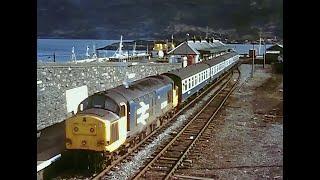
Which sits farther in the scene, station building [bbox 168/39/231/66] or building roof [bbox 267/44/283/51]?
station building [bbox 168/39/231/66]

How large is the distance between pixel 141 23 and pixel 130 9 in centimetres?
13

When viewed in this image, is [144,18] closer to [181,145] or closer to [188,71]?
[181,145]

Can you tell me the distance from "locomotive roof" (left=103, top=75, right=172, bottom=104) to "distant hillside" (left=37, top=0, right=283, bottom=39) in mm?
766

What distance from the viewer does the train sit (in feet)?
10.9

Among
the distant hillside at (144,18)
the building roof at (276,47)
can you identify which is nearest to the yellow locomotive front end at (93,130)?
the distant hillside at (144,18)

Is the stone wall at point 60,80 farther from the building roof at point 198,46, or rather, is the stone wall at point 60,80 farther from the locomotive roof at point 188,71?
the locomotive roof at point 188,71

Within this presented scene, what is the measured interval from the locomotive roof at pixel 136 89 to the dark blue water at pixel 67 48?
22.6 inches

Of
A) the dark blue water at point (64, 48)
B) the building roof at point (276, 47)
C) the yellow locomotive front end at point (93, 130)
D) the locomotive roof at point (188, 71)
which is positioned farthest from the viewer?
the locomotive roof at point (188, 71)

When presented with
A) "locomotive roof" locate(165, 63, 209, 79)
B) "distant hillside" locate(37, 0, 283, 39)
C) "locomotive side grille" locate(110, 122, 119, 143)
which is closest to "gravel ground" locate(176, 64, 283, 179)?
"distant hillside" locate(37, 0, 283, 39)

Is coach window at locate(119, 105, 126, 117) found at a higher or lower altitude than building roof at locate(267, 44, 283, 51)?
lower

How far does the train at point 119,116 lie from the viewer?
130 inches

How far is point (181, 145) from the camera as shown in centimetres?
330

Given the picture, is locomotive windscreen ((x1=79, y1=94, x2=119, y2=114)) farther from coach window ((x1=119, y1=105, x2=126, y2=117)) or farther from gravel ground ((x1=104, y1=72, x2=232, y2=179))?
gravel ground ((x1=104, y1=72, x2=232, y2=179))
